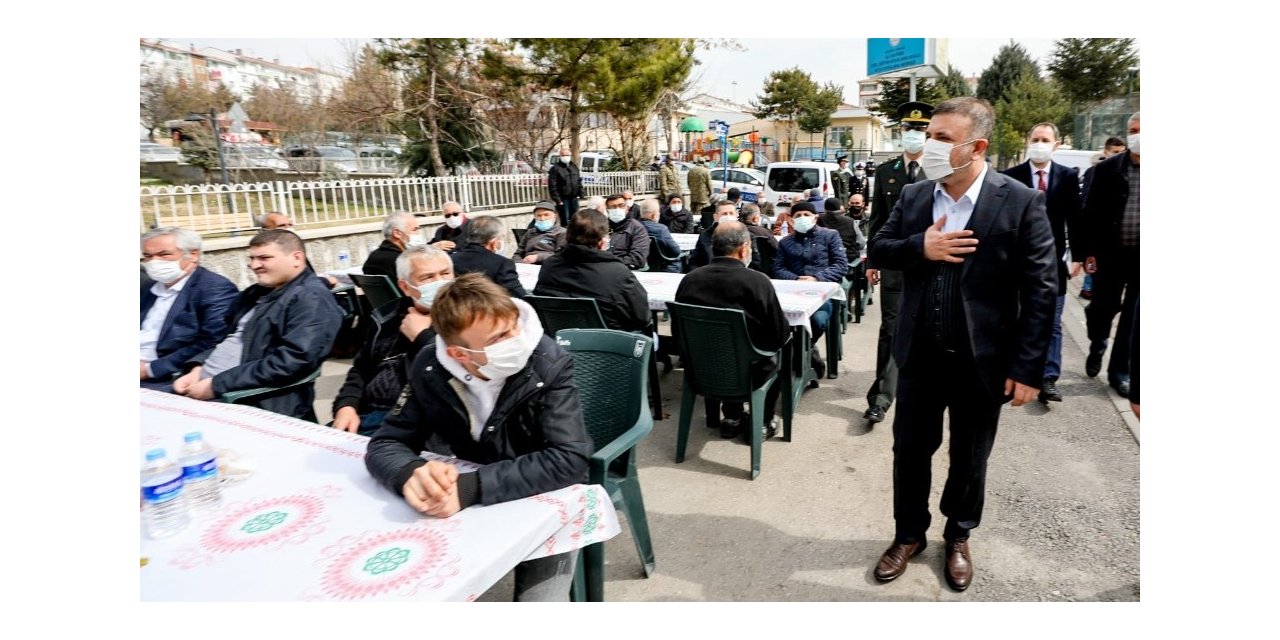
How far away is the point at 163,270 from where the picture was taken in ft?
10.7

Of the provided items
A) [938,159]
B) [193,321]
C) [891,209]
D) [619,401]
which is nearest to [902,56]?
[891,209]

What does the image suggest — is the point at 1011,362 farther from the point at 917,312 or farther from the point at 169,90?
the point at 169,90

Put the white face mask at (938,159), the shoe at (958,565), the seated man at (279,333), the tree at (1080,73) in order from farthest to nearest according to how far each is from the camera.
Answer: the tree at (1080,73) → the seated man at (279,333) → the shoe at (958,565) → the white face mask at (938,159)

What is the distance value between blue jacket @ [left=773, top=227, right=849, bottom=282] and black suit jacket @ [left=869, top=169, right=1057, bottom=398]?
3043 millimetres

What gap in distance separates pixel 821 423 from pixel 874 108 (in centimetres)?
3239

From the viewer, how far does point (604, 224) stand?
4.16m

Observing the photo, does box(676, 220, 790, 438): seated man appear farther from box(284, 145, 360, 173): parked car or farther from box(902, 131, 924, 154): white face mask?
box(284, 145, 360, 173): parked car

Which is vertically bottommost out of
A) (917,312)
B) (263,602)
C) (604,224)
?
(263,602)

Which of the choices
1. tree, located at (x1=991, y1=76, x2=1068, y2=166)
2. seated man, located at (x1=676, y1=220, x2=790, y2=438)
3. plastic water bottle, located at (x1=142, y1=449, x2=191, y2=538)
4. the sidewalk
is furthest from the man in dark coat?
tree, located at (x1=991, y1=76, x2=1068, y2=166)

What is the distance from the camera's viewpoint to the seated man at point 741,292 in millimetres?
3508

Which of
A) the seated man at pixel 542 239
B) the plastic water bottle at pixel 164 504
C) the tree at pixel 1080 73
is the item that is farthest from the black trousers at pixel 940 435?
the tree at pixel 1080 73

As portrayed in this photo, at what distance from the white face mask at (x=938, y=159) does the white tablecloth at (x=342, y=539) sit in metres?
1.56

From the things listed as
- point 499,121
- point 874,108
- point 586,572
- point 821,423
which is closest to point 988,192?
point 586,572

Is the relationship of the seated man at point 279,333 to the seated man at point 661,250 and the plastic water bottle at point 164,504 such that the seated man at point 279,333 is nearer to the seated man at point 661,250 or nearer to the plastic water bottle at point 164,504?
the plastic water bottle at point 164,504
